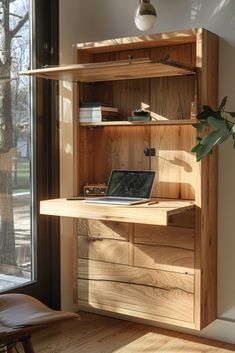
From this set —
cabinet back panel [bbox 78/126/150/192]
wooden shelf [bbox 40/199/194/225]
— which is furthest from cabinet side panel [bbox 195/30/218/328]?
cabinet back panel [bbox 78/126/150/192]

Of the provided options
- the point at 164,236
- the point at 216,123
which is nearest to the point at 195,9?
the point at 216,123

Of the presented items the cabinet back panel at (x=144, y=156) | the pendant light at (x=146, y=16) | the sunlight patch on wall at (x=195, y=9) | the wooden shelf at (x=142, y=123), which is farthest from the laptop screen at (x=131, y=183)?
the sunlight patch on wall at (x=195, y=9)

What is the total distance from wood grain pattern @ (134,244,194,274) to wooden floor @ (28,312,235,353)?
466mm

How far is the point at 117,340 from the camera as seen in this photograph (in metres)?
3.26

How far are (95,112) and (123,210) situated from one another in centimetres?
77

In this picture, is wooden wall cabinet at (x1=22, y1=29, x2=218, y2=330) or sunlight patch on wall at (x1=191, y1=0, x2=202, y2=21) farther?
sunlight patch on wall at (x1=191, y1=0, x2=202, y2=21)

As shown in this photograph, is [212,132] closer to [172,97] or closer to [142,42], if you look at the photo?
[172,97]

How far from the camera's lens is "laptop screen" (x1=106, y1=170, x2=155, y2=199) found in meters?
3.26

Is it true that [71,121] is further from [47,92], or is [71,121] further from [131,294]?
[131,294]

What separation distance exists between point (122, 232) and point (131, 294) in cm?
38

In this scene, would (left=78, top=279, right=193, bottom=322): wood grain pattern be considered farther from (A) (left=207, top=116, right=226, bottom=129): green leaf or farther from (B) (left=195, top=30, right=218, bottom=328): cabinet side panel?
(A) (left=207, top=116, right=226, bottom=129): green leaf

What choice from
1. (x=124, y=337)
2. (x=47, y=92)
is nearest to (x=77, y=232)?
(x=124, y=337)

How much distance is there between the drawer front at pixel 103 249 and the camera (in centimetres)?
329

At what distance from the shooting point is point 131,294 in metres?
3.26
